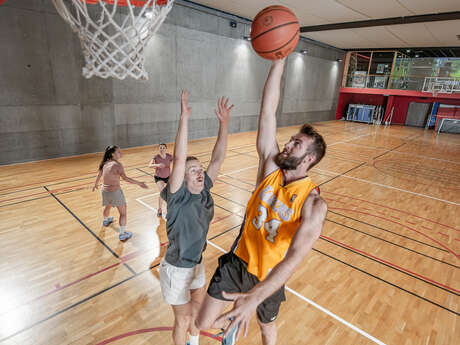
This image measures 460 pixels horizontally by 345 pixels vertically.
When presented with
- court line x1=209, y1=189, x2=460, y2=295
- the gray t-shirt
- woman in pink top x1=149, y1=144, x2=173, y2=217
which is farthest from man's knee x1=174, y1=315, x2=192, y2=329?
court line x1=209, y1=189, x2=460, y2=295

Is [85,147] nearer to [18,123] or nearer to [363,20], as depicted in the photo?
[18,123]

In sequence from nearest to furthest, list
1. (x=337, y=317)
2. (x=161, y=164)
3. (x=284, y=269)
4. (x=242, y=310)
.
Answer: (x=242, y=310) → (x=284, y=269) → (x=337, y=317) → (x=161, y=164)

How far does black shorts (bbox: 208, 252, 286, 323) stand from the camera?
7.00 ft

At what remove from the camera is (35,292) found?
3.17 meters

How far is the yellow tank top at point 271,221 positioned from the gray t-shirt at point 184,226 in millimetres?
348

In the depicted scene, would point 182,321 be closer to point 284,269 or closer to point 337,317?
point 284,269

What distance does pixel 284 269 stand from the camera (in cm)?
154

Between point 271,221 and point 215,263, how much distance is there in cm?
211

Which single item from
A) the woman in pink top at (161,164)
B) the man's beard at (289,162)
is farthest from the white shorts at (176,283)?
the woman in pink top at (161,164)

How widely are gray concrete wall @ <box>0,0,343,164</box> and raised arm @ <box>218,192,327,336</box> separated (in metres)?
8.14

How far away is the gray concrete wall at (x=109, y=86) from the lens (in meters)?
7.05

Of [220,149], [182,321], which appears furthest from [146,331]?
[220,149]

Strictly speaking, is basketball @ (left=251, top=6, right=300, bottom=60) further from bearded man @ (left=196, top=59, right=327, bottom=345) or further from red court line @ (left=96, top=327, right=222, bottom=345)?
red court line @ (left=96, top=327, right=222, bottom=345)

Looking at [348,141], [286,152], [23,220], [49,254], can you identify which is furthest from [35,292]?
[348,141]
